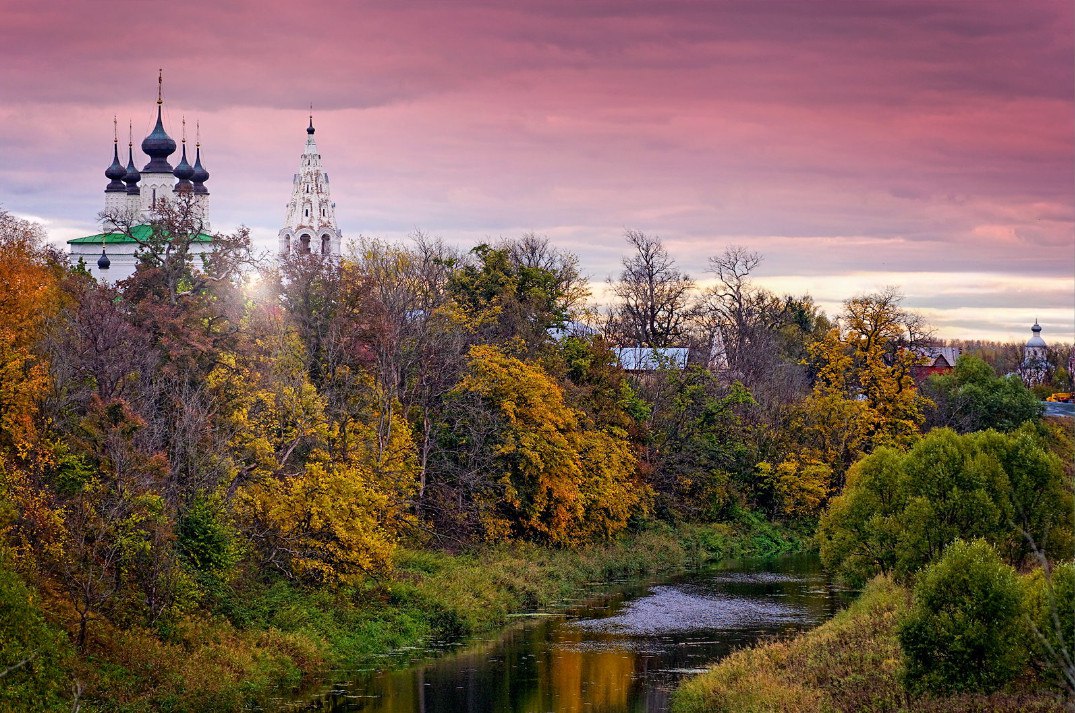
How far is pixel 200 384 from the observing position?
131 ft

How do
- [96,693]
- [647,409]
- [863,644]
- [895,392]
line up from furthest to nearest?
[895,392], [647,409], [863,644], [96,693]

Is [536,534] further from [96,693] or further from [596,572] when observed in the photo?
[96,693]

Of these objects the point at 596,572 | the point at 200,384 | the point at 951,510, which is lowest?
the point at 596,572

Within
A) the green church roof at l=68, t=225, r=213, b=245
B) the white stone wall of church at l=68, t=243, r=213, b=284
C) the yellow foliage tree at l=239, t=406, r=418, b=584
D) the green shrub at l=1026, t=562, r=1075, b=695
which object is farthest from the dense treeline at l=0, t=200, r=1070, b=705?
the white stone wall of church at l=68, t=243, r=213, b=284

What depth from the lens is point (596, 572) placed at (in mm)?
56094

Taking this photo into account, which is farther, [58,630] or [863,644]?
[863,644]

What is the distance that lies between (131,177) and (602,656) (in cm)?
10343

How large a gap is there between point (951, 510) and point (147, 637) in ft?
79.8

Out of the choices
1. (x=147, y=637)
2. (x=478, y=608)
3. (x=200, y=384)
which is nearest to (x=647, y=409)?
(x=478, y=608)

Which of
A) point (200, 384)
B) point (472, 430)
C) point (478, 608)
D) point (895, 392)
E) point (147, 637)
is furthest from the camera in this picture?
point (895, 392)

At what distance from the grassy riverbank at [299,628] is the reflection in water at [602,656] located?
1.76 metres

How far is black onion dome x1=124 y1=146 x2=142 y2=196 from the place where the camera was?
129375mm

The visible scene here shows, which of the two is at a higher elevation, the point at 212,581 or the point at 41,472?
the point at 41,472

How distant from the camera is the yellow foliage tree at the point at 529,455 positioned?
179 ft
